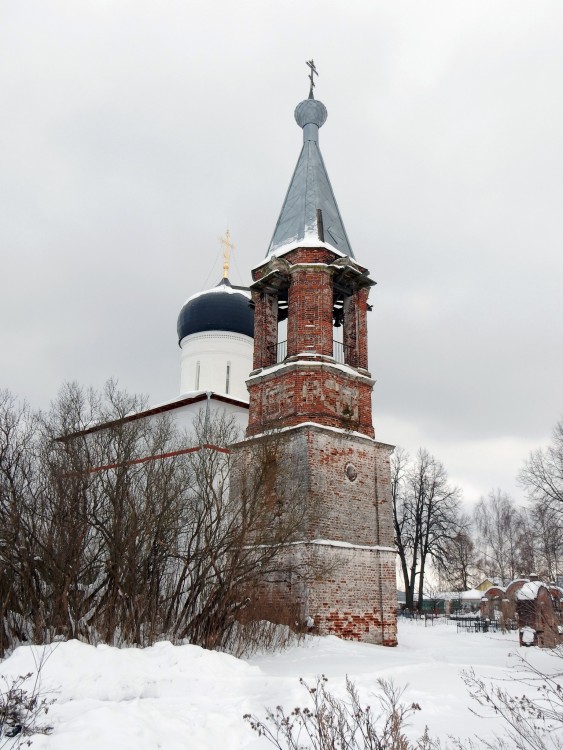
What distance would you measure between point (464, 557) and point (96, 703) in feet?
123

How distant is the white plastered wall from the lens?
22.9 meters

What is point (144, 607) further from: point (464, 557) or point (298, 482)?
point (464, 557)

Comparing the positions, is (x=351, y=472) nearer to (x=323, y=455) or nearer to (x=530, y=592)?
(x=323, y=455)

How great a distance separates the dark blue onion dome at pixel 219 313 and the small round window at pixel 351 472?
9.09 m

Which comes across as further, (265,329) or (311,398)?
(265,329)

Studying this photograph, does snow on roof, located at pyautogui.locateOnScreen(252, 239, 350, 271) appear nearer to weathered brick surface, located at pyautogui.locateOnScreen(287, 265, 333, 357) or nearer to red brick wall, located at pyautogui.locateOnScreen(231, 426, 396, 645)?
weathered brick surface, located at pyautogui.locateOnScreen(287, 265, 333, 357)

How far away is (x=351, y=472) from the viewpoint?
15.6 meters

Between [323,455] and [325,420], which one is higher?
[325,420]

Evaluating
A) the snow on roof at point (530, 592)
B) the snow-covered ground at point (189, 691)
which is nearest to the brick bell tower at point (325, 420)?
the snow-covered ground at point (189, 691)

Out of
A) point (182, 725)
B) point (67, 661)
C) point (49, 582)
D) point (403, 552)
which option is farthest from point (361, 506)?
point (403, 552)

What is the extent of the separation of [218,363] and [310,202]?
6860 millimetres

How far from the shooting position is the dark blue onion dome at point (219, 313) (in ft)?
76.4

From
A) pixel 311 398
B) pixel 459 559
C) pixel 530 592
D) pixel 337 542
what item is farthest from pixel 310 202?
pixel 459 559

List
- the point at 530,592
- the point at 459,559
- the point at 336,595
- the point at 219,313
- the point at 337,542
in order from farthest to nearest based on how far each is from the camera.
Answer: the point at 459,559 → the point at 219,313 → the point at 530,592 → the point at 337,542 → the point at 336,595
